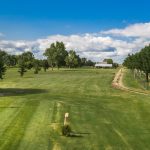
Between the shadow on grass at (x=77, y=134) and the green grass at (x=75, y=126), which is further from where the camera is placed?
the shadow on grass at (x=77, y=134)

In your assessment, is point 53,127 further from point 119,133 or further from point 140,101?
point 140,101

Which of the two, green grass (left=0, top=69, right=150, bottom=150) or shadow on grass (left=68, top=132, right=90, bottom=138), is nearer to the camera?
green grass (left=0, top=69, right=150, bottom=150)

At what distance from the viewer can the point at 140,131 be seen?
94.5 feet

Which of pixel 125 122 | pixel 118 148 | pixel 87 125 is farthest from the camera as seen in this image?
pixel 125 122

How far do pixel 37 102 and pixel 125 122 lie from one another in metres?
14.1

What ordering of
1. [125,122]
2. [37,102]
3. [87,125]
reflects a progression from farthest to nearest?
[37,102] → [125,122] → [87,125]

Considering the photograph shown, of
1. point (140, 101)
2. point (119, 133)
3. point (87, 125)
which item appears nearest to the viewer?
point (119, 133)

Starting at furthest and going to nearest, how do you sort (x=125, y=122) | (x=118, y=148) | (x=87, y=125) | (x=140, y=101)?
(x=140, y=101) < (x=125, y=122) < (x=87, y=125) < (x=118, y=148)

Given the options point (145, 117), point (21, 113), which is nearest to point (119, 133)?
point (145, 117)

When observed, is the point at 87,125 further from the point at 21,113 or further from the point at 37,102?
the point at 37,102

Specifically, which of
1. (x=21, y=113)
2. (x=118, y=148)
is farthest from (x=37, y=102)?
(x=118, y=148)

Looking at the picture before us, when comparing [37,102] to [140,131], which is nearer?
[140,131]

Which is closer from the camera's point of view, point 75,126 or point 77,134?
point 77,134

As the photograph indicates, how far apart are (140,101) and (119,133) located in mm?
21105
